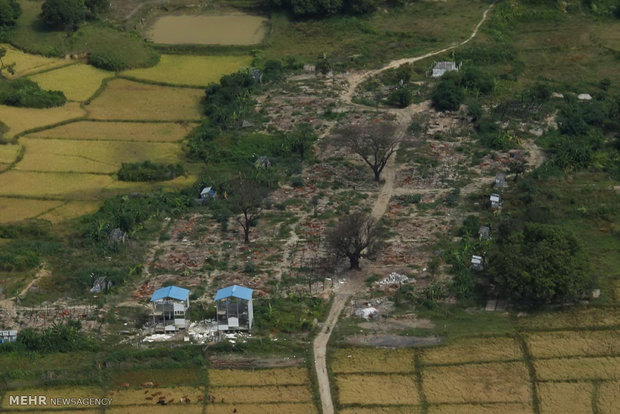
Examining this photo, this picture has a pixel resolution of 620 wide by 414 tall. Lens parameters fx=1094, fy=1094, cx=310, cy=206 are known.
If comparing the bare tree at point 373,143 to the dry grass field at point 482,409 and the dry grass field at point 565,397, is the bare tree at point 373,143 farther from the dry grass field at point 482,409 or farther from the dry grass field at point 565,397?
the dry grass field at point 482,409

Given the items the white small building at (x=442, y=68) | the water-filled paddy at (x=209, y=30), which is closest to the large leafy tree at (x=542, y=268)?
the white small building at (x=442, y=68)

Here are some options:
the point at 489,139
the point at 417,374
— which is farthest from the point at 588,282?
the point at 489,139

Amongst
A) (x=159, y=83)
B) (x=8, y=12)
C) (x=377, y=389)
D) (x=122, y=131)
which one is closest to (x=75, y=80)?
(x=159, y=83)

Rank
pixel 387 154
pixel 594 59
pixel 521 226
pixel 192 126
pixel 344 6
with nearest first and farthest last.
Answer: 1. pixel 521 226
2. pixel 387 154
3. pixel 192 126
4. pixel 594 59
5. pixel 344 6

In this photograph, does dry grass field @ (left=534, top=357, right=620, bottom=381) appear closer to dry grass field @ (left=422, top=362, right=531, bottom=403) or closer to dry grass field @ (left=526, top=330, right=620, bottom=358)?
dry grass field @ (left=526, top=330, right=620, bottom=358)

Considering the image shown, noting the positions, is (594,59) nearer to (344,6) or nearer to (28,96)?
(344,6)

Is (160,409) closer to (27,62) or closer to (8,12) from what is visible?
(27,62)
